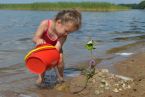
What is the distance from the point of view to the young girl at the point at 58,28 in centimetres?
546

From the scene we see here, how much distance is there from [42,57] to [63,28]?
534 millimetres

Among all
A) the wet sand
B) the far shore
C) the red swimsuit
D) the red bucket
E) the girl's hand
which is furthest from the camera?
the far shore

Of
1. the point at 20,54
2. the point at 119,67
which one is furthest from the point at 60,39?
the point at 20,54

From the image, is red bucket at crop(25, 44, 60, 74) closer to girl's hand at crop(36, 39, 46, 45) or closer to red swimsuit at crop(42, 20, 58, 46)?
girl's hand at crop(36, 39, 46, 45)

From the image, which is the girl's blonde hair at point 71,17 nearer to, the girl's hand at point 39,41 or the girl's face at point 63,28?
the girl's face at point 63,28

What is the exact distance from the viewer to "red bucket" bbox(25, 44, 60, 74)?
5.37 meters

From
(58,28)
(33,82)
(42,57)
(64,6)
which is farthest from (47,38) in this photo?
(64,6)

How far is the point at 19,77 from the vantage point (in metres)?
6.79

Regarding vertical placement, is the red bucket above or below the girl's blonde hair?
below

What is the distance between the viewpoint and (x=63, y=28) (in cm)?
557

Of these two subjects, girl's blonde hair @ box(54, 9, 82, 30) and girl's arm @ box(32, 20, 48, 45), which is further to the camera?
girl's arm @ box(32, 20, 48, 45)

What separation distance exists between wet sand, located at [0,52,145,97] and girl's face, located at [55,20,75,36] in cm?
83

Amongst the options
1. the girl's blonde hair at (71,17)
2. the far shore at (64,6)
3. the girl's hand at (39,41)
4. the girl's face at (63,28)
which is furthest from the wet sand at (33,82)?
the far shore at (64,6)

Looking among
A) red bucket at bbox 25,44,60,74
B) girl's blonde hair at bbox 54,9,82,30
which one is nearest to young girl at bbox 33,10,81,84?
girl's blonde hair at bbox 54,9,82,30
